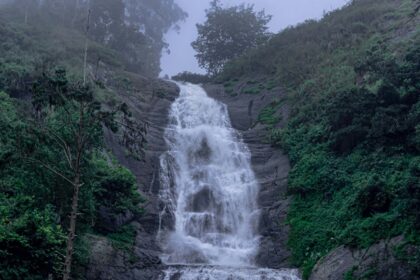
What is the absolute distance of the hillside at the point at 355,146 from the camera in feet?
59.6

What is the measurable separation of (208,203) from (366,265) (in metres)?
11.3

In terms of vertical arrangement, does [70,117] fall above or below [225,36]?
below

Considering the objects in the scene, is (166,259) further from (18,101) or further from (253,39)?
(253,39)

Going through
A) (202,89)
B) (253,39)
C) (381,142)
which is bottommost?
(381,142)

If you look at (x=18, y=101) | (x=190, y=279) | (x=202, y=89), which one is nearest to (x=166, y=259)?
(x=190, y=279)

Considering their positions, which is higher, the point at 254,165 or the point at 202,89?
the point at 202,89

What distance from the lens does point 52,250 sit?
55.8ft

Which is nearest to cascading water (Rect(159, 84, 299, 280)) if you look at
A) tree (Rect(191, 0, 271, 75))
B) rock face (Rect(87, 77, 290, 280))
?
rock face (Rect(87, 77, 290, 280))

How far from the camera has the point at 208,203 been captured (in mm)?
27516

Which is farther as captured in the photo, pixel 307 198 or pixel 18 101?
pixel 18 101

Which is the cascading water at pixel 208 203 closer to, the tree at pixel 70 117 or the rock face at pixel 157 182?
the rock face at pixel 157 182

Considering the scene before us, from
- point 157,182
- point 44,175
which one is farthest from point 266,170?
point 44,175

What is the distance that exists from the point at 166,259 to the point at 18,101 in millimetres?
12836

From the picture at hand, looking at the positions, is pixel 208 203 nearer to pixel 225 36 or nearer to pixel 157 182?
pixel 157 182
